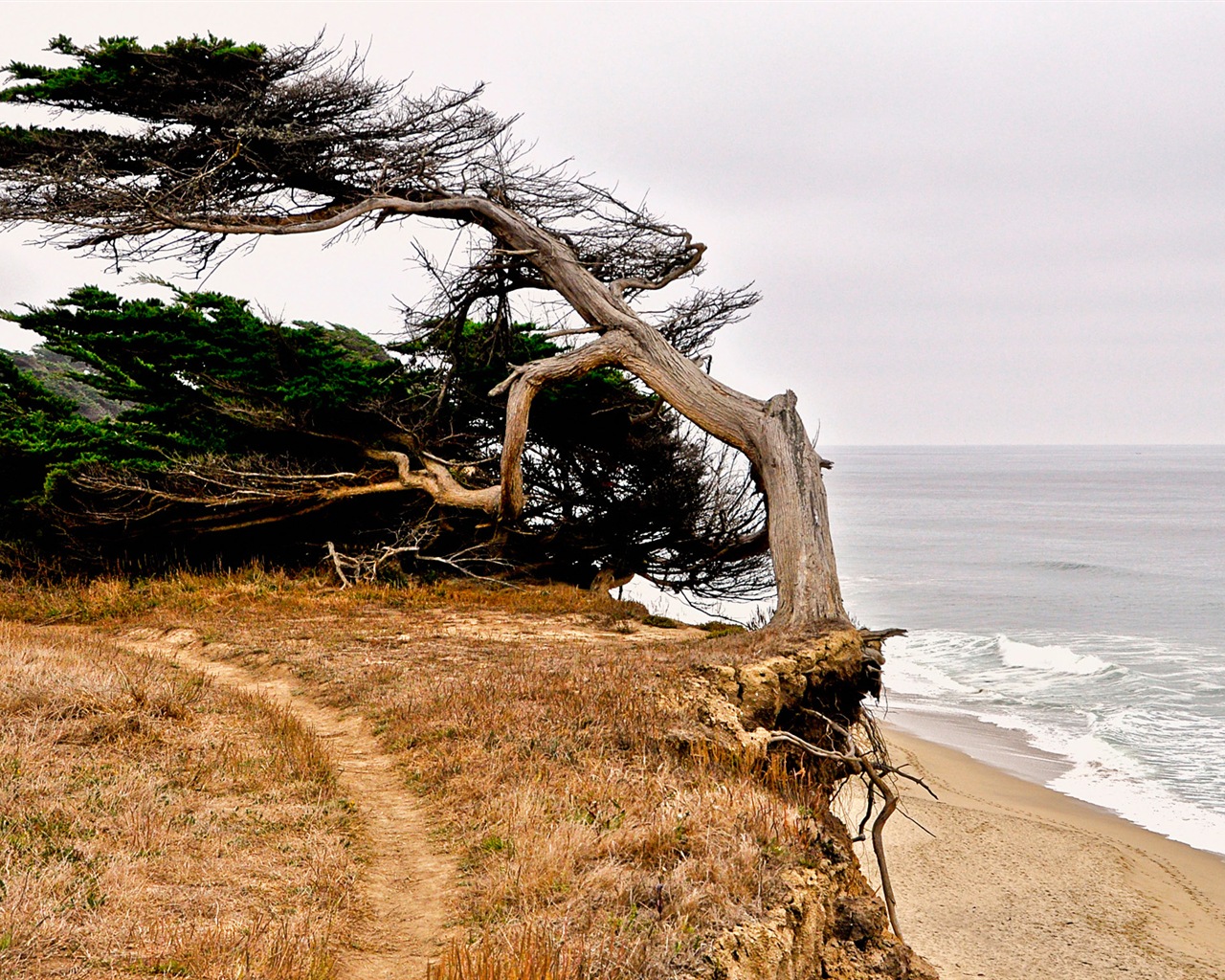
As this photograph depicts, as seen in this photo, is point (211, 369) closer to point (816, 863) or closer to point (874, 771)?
point (874, 771)

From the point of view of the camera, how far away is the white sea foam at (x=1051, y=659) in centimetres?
2366

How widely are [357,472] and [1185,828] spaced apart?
13.5m

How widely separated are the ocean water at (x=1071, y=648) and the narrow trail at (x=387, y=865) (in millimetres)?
9704

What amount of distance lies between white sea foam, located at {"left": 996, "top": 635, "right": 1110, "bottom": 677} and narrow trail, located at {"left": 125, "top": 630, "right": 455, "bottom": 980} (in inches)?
840

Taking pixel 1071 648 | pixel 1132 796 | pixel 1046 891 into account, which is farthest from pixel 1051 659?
pixel 1046 891

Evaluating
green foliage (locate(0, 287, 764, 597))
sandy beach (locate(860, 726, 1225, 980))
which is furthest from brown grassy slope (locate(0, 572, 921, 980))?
sandy beach (locate(860, 726, 1225, 980))

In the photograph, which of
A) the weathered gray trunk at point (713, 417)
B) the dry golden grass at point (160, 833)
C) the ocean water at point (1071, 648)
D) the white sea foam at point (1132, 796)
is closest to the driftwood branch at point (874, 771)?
the weathered gray trunk at point (713, 417)

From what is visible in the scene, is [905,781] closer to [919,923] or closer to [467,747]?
[919,923]

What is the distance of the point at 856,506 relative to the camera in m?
82.2

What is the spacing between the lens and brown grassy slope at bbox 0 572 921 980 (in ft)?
12.9

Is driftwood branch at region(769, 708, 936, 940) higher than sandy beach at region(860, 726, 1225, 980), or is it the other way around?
driftwood branch at region(769, 708, 936, 940)

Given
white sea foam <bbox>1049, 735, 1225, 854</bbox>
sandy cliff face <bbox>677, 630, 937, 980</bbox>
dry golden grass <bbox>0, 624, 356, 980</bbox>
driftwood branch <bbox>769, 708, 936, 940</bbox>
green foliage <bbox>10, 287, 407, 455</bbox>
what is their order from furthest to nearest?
green foliage <bbox>10, 287, 407, 455</bbox> → white sea foam <bbox>1049, 735, 1225, 854</bbox> → driftwood branch <bbox>769, 708, 936, 940</bbox> → sandy cliff face <bbox>677, 630, 937, 980</bbox> → dry golden grass <bbox>0, 624, 356, 980</bbox>

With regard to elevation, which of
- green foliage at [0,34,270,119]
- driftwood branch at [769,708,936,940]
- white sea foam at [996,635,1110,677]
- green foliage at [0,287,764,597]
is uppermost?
green foliage at [0,34,270,119]

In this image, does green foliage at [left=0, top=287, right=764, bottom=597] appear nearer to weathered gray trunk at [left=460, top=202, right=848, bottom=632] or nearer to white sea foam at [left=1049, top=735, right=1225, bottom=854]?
weathered gray trunk at [left=460, top=202, right=848, bottom=632]
